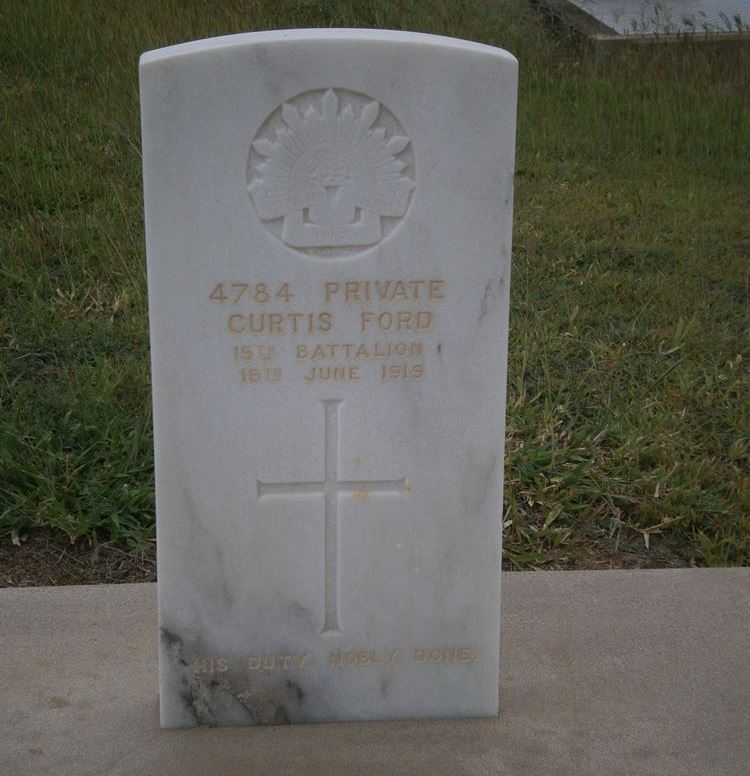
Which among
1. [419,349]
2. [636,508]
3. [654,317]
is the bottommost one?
[636,508]

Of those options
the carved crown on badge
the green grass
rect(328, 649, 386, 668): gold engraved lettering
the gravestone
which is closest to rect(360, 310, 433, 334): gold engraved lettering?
the gravestone

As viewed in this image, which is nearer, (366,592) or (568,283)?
(366,592)

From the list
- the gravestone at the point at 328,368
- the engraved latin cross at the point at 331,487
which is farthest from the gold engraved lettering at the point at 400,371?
the engraved latin cross at the point at 331,487

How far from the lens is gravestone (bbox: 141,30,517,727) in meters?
2.14

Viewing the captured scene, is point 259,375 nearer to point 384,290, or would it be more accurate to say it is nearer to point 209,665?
point 384,290

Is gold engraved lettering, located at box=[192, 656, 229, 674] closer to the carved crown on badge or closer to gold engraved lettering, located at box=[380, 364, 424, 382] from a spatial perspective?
gold engraved lettering, located at box=[380, 364, 424, 382]

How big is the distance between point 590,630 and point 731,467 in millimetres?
1162

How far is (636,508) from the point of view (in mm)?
3541

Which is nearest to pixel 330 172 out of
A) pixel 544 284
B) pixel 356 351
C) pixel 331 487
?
pixel 356 351


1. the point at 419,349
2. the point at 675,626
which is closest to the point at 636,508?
the point at 675,626

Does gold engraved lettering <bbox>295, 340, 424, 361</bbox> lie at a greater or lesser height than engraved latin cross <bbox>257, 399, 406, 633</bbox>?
greater

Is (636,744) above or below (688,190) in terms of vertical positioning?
below

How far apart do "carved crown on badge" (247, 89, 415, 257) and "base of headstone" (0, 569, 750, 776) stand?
1.07 meters

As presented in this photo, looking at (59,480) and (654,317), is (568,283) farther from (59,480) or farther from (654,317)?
(59,480)
